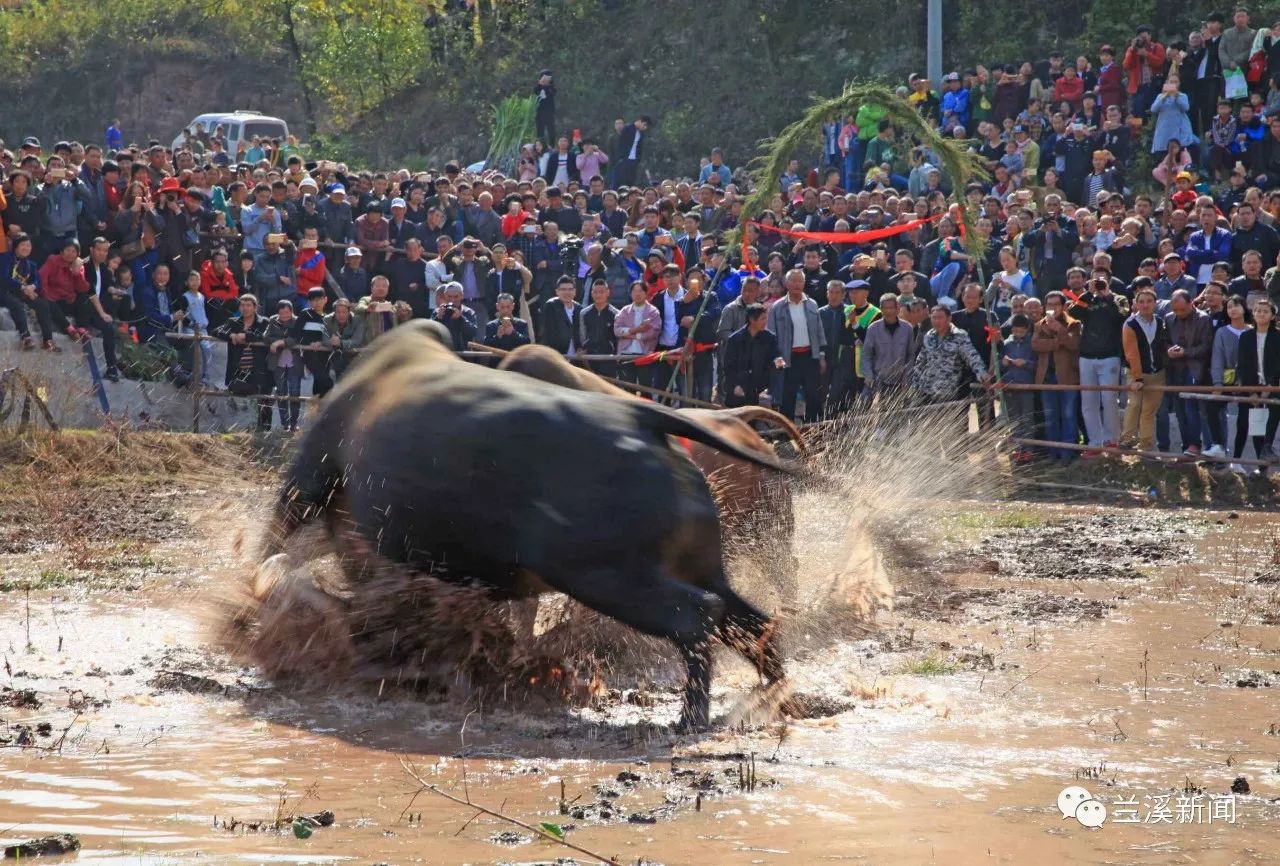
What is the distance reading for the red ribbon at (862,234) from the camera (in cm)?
1660

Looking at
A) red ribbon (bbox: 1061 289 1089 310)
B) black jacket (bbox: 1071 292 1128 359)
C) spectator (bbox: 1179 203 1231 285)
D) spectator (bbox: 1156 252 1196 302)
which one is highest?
spectator (bbox: 1179 203 1231 285)

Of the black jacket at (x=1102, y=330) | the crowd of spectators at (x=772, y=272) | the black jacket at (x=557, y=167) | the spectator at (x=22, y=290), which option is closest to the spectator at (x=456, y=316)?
the crowd of spectators at (x=772, y=272)

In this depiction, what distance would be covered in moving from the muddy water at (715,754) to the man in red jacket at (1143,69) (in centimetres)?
1572

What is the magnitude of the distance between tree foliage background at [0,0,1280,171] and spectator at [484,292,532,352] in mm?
15253

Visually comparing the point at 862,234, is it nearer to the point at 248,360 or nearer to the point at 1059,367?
the point at 1059,367

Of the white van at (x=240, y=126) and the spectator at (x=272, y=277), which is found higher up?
the white van at (x=240, y=126)

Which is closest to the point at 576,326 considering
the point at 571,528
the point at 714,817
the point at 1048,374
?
the point at 1048,374

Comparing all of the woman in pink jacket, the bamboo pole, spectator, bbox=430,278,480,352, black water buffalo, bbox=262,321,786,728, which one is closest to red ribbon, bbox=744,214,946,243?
the bamboo pole

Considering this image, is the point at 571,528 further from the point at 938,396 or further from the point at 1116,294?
the point at 1116,294

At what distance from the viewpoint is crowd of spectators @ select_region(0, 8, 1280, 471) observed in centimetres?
1459

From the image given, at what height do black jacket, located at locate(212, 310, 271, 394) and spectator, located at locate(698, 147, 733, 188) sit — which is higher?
spectator, located at locate(698, 147, 733, 188)

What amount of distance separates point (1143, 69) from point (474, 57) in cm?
1763

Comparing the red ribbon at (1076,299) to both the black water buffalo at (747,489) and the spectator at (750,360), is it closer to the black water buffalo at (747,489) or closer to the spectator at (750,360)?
the spectator at (750,360)

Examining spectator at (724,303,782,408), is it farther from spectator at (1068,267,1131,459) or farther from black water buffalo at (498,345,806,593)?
black water buffalo at (498,345,806,593)
